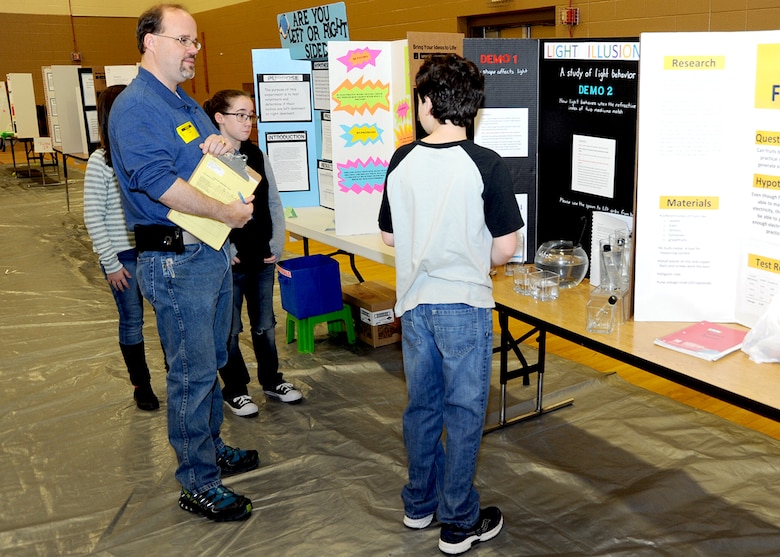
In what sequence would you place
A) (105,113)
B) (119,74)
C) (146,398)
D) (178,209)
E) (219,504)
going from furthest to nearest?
(119,74) → (146,398) → (105,113) → (219,504) → (178,209)

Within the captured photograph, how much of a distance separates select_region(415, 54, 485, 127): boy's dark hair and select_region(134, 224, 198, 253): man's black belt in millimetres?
800

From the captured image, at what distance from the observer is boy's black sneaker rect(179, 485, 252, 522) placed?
2.27 m

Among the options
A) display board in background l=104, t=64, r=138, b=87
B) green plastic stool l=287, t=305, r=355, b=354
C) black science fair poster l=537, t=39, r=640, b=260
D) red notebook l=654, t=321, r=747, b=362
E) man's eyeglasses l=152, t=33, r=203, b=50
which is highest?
display board in background l=104, t=64, r=138, b=87

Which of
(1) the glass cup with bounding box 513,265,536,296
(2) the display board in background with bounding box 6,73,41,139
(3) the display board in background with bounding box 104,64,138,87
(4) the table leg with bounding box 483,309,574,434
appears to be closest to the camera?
(1) the glass cup with bounding box 513,265,536,296

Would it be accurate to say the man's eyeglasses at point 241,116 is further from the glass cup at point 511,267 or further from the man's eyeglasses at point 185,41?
the glass cup at point 511,267

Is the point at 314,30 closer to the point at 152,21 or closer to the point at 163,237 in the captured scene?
the point at 152,21

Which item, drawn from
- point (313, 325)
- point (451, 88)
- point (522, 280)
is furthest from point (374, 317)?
point (451, 88)

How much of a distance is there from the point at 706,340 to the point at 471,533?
87cm

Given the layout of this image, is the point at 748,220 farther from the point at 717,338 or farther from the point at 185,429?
the point at 185,429

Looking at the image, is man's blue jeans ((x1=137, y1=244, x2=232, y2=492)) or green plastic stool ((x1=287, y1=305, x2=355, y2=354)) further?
green plastic stool ((x1=287, y1=305, x2=355, y2=354))

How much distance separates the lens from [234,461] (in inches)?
102

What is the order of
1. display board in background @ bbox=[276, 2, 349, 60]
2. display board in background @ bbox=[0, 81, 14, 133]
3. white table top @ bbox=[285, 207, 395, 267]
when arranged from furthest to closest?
display board in background @ bbox=[0, 81, 14, 133]
display board in background @ bbox=[276, 2, 349, 60]
white table top @ bbox=[285, 207, 395, 267]

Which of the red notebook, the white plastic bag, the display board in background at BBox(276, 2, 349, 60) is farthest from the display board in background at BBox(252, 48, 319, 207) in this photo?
the white plastic bag

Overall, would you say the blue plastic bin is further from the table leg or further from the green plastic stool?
the table leg
